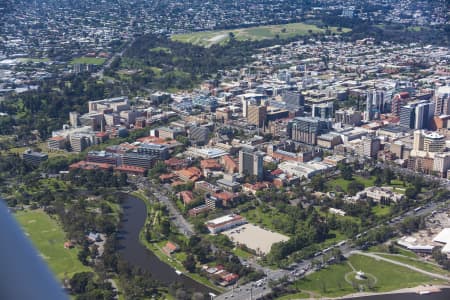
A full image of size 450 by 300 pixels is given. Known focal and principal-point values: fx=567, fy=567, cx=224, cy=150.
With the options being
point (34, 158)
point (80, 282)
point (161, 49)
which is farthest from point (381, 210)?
point (161, 49)

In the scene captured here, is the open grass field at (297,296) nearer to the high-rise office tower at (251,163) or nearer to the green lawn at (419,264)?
the green lawn at (419,264)

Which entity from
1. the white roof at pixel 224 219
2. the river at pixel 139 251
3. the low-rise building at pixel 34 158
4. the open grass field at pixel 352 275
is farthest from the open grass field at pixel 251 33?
the open grass field at pixel 352 275

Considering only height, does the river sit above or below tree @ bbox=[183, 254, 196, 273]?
below

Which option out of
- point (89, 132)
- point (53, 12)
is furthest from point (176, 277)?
point (53, 12)

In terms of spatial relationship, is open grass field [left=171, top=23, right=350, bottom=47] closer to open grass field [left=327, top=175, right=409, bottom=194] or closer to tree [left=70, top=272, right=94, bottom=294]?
open grass field [left=327, top=175, right=409, bottom=194]

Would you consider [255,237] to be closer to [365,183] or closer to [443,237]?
[443,237]

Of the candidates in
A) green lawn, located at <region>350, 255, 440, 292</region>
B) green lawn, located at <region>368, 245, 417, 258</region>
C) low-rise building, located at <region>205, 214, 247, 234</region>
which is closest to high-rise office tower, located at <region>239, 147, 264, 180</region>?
low-rise building, located at <region>205, 214, 247, 234</region>
